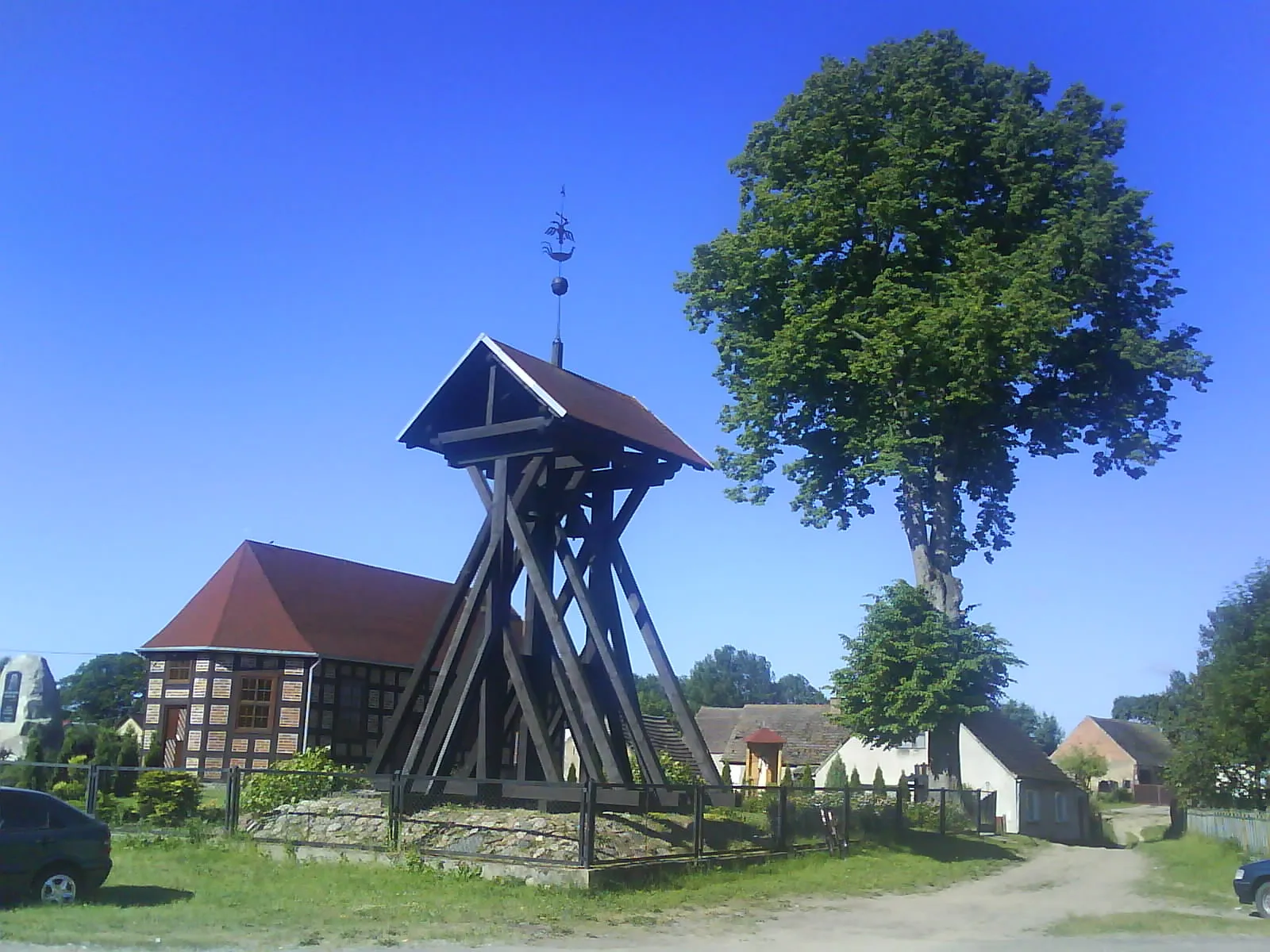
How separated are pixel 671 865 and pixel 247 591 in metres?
25.8

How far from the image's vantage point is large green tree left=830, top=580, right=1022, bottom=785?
26750 mm

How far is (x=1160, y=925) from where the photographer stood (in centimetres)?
1378

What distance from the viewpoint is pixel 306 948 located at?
33.7 feet

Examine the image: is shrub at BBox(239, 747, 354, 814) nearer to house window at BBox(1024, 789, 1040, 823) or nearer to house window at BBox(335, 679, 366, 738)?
house window at BBox(335, 679, 366, 738)

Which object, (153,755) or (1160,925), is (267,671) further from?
(1160,925)

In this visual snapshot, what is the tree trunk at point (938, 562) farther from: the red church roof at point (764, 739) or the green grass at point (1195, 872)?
the red church roof at point (764, 739)

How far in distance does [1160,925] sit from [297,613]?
2866 centimetres

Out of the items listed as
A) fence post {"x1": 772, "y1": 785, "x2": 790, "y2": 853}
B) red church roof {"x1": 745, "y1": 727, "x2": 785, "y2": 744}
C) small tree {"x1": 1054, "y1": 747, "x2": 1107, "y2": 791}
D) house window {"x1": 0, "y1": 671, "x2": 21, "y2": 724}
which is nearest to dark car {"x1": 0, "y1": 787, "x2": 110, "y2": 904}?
fence post {"x1": 772, "y1": 785, "x2": 790, "y2": 853}

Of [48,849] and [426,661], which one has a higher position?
[426,661]

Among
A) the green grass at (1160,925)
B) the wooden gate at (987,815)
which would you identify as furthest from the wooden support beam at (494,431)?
the wooden gate at (987,815)

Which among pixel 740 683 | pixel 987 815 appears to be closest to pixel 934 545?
pixel 987 815

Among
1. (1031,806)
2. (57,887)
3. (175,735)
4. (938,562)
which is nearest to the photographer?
(57,887)

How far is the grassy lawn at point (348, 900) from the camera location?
10938mm

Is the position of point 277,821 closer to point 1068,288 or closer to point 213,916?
point 213,916
